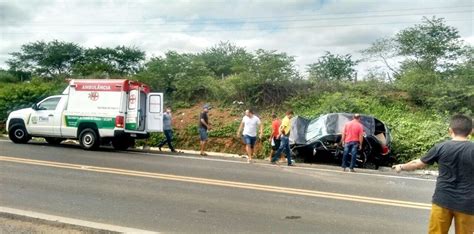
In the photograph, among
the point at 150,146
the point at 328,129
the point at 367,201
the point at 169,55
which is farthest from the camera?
the point at 169,55

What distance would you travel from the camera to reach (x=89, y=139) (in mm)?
14906

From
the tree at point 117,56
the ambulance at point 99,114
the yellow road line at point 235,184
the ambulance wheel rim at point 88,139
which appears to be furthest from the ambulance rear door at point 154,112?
the tree at point 117,56

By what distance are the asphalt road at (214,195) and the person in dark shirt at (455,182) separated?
70.7 inches

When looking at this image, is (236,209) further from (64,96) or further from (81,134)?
(64,96)

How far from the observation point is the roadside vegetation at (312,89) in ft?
60.5

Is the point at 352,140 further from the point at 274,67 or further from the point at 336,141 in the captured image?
the point at 274,67

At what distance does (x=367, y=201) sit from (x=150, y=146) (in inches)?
507

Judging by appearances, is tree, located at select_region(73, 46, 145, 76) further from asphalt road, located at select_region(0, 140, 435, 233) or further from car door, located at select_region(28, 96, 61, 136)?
asphalt road, located at select_region(0, 140, 435, 233)

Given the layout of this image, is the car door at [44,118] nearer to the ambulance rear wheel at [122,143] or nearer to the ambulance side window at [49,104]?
the ambulance side window at [49,104]

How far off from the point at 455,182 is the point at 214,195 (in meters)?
4.58

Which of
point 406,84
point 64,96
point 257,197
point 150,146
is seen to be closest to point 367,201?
point 257,197

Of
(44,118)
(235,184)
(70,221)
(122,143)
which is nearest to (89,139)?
(122,143)

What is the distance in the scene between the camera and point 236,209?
6871 mm

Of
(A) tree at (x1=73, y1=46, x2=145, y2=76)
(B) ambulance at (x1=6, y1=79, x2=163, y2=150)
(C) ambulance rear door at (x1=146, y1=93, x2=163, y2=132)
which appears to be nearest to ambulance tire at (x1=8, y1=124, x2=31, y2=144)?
(B) ambulance at (x1=6, y1=79, x2=163, y2=150)
